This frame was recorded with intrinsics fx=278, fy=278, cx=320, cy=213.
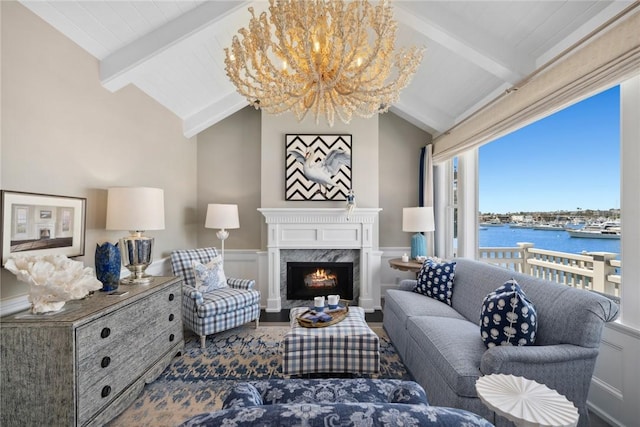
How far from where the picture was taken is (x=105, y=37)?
2.22 meters

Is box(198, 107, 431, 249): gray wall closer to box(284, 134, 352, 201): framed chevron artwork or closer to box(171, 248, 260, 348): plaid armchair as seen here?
box(284, 134, 352, 201): framed chevron artwork

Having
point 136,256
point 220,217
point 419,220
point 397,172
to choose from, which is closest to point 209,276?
point 220,217

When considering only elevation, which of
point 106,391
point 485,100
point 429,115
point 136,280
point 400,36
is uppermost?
point 400,36

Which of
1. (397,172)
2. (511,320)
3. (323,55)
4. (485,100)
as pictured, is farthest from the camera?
(397,172)

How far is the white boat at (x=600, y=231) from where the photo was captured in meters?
2.00

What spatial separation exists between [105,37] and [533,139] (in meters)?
3.96

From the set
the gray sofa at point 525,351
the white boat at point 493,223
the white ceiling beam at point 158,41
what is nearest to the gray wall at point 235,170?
the white ceiling beam at point 158,41

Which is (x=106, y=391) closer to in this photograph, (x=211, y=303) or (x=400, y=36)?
(x=211, y=303)

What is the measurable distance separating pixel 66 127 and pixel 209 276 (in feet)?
6.12

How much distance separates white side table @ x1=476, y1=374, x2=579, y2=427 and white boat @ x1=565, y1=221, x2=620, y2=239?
1759mm

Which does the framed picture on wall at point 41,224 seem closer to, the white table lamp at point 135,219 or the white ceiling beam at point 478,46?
the white table lamp at point 135,219

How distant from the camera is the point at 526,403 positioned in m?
0.89

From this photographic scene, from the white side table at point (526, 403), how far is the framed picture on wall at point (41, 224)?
99.1 inches

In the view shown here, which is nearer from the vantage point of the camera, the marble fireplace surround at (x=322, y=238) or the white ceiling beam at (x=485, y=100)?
the white ceiling beam at (x=485, y=100)
